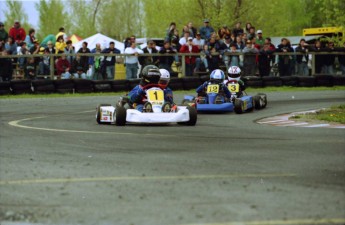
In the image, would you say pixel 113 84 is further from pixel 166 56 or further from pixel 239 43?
pixel 239 43

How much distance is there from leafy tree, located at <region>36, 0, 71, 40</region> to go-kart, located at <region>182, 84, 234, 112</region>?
5550cm

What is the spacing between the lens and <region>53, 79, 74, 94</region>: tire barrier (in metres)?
23.2

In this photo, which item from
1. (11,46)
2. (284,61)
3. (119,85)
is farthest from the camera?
(284,61)

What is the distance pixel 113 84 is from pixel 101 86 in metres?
0.36

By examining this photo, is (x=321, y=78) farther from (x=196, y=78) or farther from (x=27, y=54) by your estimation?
(x=27, y=54)

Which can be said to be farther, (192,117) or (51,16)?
(51,16)

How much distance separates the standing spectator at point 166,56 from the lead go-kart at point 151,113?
10787mm

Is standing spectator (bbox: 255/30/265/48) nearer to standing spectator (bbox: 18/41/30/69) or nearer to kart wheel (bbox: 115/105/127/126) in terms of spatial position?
standing spectator (bbox: 18/41/30/69)

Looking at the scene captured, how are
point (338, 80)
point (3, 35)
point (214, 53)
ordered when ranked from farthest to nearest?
point (338, 80), point (214, 53), point (3, 35)

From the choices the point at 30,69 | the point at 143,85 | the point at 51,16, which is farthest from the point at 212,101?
the point at 51,16

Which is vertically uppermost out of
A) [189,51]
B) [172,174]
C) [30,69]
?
[189,51]

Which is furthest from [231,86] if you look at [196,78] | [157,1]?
[157,1]

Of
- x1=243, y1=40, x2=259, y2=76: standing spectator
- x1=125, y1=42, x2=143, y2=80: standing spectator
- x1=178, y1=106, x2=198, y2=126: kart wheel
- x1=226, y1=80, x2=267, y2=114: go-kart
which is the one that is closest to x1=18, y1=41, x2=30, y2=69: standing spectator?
x1=125, y1=42, x2=143, y2=80: standing spectator

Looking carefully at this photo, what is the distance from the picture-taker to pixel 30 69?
23.5 m
